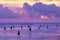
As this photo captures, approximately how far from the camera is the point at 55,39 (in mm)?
35281

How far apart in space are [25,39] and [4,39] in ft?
9.36

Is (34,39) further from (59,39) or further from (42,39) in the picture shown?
(59,39)

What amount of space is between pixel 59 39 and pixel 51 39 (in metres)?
1.07

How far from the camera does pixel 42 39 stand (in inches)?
1400

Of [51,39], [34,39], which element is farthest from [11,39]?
[51,39]

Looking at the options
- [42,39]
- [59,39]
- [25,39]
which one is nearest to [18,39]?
[25,39]

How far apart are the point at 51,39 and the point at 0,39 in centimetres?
687

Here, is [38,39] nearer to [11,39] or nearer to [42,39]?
[42,39]

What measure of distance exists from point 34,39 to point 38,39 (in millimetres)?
576

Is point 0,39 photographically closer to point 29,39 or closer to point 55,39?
point 29,39

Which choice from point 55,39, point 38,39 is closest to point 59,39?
point 55,39

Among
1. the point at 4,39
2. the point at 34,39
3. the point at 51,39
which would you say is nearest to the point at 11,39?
the point at 4,39

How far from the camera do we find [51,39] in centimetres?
3541

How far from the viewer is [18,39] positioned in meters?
35.3
